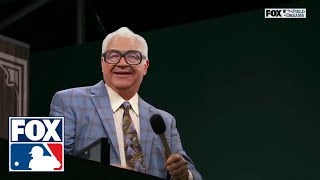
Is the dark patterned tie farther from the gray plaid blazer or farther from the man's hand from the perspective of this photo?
the man's hand

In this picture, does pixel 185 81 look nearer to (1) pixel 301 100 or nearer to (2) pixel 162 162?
(1) pixel 301 100

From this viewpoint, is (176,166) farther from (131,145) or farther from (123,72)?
(123,72)

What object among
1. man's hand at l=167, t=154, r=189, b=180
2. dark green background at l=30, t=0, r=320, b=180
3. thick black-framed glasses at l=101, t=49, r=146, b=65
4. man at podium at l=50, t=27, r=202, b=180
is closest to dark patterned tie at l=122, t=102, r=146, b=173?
man at podium at l=50, t=27, r=202, b=180

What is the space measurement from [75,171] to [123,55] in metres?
1.70

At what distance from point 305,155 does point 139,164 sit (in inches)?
46.8

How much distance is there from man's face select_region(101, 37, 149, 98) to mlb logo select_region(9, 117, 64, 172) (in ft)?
3.66

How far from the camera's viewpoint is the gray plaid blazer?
10.5 feet

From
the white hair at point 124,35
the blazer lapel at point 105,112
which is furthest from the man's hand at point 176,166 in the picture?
the white hair at point 124,35

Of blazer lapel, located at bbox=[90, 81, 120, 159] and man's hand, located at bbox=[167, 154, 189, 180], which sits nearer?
man's hand, located at bbox=[167, 154, 189, 180]

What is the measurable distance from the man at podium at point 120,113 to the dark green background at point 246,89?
0.34 m

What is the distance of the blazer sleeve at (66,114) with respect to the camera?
10.3 ft

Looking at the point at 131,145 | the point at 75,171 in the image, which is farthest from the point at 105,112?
the point at 75,171

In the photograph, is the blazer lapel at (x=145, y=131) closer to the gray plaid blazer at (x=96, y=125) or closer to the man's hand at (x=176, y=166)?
the gray plaid blazer at (x=96, y=125)

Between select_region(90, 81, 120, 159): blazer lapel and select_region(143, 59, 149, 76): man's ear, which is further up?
select_region(143, 59, 149, 76): man's ear
